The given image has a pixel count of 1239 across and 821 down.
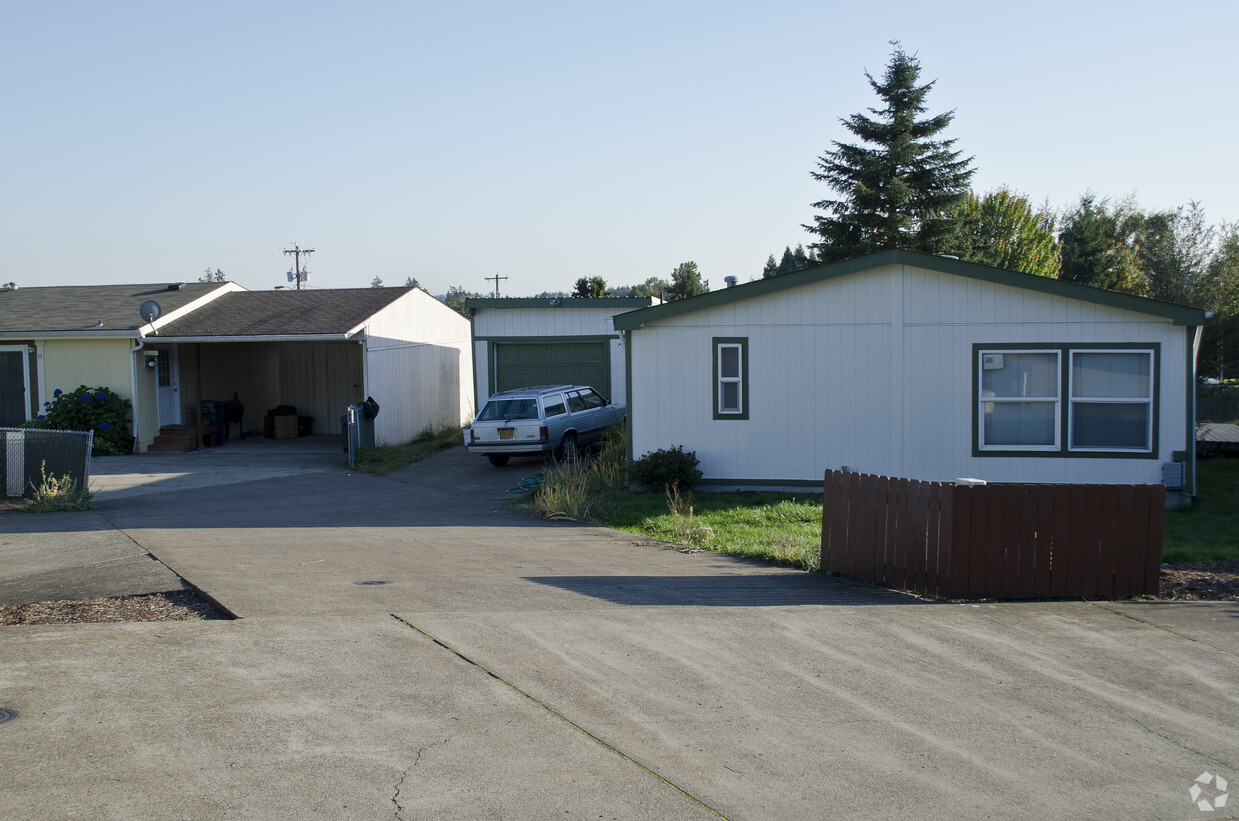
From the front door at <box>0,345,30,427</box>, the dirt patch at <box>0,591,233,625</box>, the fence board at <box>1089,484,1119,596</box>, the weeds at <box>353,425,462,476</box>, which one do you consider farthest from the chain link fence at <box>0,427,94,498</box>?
the fence board at <box>1089,484,1119,596</box>

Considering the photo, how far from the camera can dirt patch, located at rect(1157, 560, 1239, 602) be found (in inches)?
364

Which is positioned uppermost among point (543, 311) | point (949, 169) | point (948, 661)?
point (949, 169)

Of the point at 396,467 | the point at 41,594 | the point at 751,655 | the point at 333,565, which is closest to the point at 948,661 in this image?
the point at 751,655

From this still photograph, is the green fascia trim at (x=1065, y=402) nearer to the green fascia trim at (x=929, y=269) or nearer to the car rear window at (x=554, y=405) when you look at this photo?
the green fascia trim at (x=929, y=269)

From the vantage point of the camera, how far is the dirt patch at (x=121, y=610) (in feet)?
26.7

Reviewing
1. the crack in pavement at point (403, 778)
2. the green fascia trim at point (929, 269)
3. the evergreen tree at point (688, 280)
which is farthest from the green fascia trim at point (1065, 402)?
the evergreen tree at point (688, 280)

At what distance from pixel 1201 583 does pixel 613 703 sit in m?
6.89

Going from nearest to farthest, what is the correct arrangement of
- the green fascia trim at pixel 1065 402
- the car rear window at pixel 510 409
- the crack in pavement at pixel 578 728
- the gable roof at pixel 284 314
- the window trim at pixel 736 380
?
the crack in pavement at pixel 578 728 → the green fascia trim at pixel 1065 402 → the window trim at pixel 736 380 → the car rear window at pixel 510 409 → the gable roof at pixel 284 314

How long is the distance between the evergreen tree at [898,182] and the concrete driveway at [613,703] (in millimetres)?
33487

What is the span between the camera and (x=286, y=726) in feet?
18.7

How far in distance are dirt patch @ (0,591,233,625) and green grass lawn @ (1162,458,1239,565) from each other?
10.2 m

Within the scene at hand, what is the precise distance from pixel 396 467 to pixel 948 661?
50.2 feet

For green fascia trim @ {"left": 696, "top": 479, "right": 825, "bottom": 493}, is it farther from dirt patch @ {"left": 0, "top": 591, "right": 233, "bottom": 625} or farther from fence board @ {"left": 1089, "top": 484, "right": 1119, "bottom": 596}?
dirt patch @ {"left": 0, "top": 591, "right": 233, "bottom": 625}

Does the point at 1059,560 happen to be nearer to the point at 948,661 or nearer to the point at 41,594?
the point at 948,661
